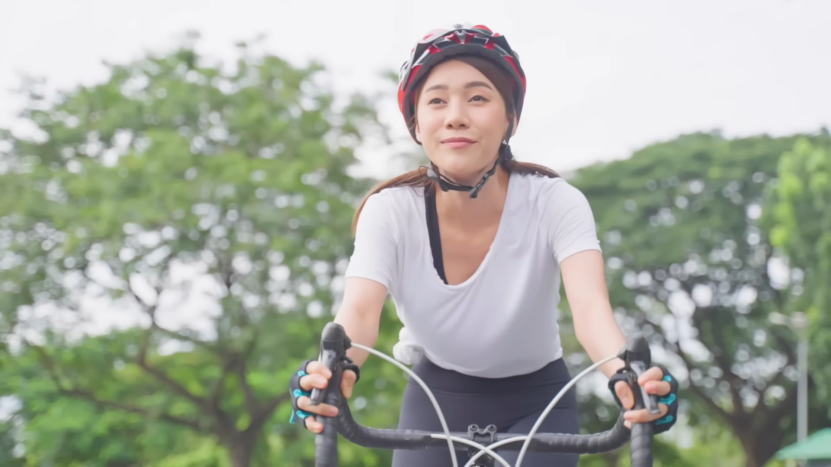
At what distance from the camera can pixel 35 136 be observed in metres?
17.4

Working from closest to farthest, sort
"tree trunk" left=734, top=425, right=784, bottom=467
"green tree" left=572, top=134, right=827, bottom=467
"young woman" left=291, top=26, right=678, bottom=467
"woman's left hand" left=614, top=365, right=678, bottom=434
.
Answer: "woman's left hand" left=614, top=365, right=678, bottom=434 < "young woman" left=291, top=26, right=678, bottom=467 < "green tree" left=572, top=134, right=827, bottom=467 < "tree trunk" left=734, top=425, right=784, bottom=467

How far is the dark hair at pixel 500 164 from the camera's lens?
2582 mm

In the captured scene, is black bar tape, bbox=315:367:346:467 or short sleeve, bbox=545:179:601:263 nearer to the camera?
black bar tape, bbox=315:367:346:467

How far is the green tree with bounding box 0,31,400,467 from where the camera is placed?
16531mm

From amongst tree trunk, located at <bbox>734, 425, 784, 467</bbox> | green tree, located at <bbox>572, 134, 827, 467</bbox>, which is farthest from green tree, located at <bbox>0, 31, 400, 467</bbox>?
tree trunk, located at <bbox>734, 425, 784, 467</bbox>

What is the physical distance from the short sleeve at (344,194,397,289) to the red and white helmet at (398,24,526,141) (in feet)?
1.02

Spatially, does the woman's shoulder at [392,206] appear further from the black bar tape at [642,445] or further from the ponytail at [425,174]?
the black bar tape at [642,445]

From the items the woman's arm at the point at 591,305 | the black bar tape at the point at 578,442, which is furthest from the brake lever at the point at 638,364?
the woman's arm at the point at 591,305

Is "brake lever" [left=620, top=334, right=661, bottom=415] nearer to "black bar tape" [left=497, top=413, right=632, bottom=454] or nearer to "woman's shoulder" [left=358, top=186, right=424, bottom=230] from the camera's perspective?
"black bar tape" [left=497, top=413, right=632, bottom=454]

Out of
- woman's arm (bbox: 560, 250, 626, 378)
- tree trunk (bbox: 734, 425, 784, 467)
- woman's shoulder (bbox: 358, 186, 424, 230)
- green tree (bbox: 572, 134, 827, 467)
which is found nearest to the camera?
woman's arm (bbox: 560, 250, 626, 378)

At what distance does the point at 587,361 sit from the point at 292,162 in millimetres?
9400

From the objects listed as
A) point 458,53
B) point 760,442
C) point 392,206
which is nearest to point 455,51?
point 458,53

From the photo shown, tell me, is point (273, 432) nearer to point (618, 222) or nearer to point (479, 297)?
point (618, 222)

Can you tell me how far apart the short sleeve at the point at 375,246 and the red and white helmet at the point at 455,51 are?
1.02 ft
